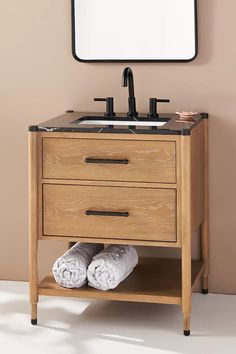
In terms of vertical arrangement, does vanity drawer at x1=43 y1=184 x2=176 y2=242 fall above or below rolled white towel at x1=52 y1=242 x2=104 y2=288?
above

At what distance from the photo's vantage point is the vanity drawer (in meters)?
3.26

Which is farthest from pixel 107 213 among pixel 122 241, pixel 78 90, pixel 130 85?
pixel 78 90

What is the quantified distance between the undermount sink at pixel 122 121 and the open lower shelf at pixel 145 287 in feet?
1.97

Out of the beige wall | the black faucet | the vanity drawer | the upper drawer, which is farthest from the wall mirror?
the vanity drawer

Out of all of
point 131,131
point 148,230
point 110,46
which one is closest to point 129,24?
point 110,46

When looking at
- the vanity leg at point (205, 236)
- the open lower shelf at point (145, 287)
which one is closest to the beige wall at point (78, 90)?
the vanity leg at point (205, 236)

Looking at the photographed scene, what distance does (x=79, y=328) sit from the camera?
3.38m

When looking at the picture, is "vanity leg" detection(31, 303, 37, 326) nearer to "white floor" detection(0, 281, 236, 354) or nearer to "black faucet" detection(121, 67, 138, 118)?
"white floor" detection(0, 281, 236, 354)

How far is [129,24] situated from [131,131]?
0.62 metres

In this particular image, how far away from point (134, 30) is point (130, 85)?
0.27 metres

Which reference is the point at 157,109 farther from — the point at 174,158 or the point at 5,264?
the point at 5,264

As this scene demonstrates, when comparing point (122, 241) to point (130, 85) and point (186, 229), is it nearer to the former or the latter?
point (186, 229)

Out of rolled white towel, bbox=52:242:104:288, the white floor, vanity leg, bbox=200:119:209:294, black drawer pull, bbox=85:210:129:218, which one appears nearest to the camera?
the white floor

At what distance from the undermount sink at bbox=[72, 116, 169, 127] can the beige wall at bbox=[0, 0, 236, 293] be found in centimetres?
17
